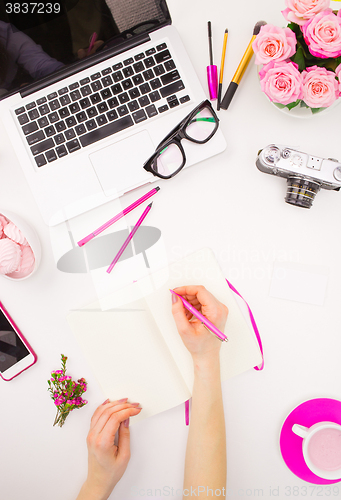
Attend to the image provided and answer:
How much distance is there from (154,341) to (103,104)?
60 cm

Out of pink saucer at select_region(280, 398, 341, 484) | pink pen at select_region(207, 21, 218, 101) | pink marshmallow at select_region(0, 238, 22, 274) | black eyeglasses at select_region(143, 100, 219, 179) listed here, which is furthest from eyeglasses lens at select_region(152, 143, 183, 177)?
pink saucer at select_region(280, 398, 341, 484)

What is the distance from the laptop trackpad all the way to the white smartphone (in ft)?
1.38

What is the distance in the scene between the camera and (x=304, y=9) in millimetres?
573

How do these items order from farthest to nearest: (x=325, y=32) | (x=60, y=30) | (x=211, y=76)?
(x=211, y=76) < (x=60, y=30) < (x=325, y=32)

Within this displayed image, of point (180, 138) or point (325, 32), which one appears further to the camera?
point (180, 138)

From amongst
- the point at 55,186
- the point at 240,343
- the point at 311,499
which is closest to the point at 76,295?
the point at 55,186

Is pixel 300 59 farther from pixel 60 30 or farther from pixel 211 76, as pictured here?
pixel 60 30

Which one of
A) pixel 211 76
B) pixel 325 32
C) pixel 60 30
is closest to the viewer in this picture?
pixel 325 32

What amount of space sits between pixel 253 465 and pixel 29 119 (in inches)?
40.6

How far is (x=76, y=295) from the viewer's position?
0.81 m

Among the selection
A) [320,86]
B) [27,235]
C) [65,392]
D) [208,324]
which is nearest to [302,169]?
[320,86]

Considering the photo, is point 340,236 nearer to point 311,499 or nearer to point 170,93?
point 170,93

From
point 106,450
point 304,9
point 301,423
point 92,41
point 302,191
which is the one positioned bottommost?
point 301,423

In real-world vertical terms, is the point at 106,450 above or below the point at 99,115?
below
